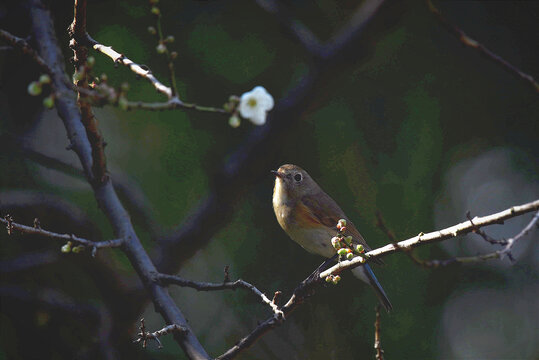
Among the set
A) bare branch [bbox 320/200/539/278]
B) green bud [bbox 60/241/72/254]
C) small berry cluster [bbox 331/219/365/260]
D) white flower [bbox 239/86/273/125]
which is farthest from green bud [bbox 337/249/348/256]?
green bud [bbox 60/241/72/254]

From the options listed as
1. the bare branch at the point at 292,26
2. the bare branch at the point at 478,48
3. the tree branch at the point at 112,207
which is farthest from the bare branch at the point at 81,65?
the bare branch at the point at 292,26

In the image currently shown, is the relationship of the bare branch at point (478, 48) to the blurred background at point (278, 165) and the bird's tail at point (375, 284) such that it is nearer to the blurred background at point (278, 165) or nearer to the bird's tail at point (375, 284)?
the bird's tail at point (375, 284)

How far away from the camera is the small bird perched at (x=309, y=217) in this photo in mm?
4707

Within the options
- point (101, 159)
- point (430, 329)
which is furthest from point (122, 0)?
point (430, 329)

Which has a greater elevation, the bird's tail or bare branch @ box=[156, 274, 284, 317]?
the bird's tail

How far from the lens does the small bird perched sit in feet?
15.4

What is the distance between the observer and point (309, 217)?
15.7ft

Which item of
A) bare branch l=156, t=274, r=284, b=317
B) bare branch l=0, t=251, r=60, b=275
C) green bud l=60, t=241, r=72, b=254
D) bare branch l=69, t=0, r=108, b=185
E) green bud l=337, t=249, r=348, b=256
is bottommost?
green bud l=337, t=249, r=348, b=256

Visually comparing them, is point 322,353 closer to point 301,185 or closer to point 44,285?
point 301,185

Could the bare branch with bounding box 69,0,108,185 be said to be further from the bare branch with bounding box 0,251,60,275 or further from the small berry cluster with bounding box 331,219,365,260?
the bare branch with bounding box 0,251,60,275

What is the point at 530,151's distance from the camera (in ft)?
19.6

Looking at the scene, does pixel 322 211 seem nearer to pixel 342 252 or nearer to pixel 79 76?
pixel 342 252

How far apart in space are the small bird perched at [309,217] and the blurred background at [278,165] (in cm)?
44

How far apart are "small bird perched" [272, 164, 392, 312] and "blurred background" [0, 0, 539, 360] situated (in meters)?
0.44
